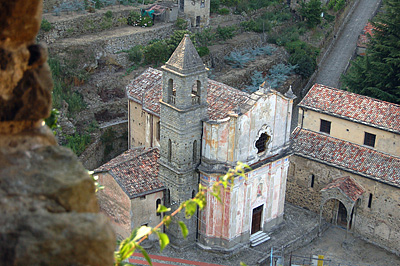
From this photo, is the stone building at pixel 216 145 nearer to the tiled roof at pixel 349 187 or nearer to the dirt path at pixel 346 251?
the dirt path at pixel 346 251

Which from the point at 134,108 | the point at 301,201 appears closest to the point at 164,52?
the point at 134,108

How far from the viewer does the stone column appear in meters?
7.19

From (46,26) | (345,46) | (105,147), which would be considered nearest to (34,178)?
(105,147)

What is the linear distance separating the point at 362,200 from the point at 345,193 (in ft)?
5.76

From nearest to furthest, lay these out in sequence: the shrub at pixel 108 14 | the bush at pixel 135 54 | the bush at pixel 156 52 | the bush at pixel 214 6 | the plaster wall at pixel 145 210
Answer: the plaster wall at pixel 145 210 → the bush at pixel 156 52 → the bush at pixel 135 54 → the shrub at pixel 108 14 → the bush at pixel 214 6

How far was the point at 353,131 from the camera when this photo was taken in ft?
115

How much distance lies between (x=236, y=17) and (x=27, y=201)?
56.5 m

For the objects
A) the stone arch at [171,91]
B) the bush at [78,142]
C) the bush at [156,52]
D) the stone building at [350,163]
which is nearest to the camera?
Answer: the stone arch at [171,91]

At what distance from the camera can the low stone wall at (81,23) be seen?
1880 inches

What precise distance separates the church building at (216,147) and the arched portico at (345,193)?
9.23 ft

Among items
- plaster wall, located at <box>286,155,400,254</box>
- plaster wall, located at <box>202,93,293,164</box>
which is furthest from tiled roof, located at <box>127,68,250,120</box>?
plaster wall, located at <box>286,155,400,254</box>

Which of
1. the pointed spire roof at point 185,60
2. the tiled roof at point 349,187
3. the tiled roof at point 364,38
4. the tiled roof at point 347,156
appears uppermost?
the pointed spire roof at point 185,60

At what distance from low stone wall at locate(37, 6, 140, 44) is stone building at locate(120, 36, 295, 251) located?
18351 mm

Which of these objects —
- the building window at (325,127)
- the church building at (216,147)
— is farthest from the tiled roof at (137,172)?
the building window at (325,127)
